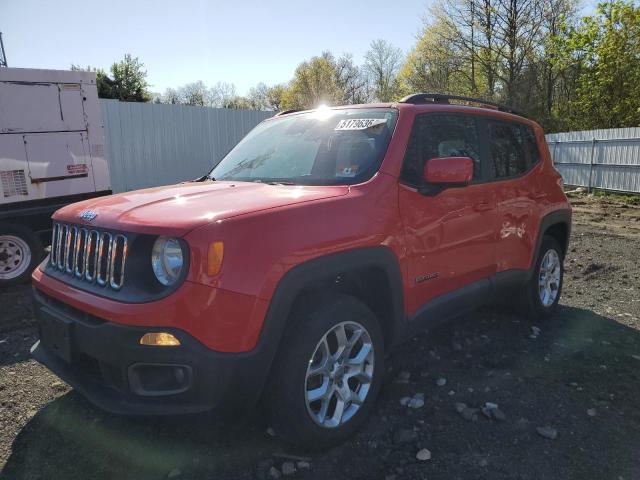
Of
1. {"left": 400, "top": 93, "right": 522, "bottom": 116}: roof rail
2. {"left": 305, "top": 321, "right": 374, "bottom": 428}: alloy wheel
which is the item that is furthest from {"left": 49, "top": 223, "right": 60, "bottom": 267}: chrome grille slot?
{"left": 400, "top": 93, "right": 522, "bottom": 116}: roof rail

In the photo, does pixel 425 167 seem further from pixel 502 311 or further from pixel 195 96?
pixel 195 96

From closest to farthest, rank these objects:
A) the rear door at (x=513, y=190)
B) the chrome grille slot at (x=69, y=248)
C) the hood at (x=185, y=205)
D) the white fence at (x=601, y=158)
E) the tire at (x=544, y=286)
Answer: the hood at (x=185, y=205) < the chrome grille slot at (x=69, y=248) < the rear door at (x=513, y=190) < the tire at (x=544, y=286) < the white fence at (x=601, y=158)

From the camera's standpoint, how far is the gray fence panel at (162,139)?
39.6 feet

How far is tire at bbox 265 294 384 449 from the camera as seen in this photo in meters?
2.39

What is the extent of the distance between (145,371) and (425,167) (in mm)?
1952

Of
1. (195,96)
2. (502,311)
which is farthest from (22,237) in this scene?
(195,96)

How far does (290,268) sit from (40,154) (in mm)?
5709

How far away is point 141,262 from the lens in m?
2.25

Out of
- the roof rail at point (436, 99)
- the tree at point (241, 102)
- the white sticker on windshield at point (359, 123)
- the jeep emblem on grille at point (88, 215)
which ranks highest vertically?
the tree at point (241, 102)

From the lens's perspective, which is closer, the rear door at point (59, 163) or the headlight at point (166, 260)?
the headlight at point (166, 260)

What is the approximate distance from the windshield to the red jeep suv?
0.04 feet

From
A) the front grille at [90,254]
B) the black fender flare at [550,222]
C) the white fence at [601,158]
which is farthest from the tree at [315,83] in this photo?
the front grille at [90,254]

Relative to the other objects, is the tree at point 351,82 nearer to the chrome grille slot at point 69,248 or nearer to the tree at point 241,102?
the tree at point 241,102

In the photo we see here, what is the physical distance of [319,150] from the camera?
3.23 metres
